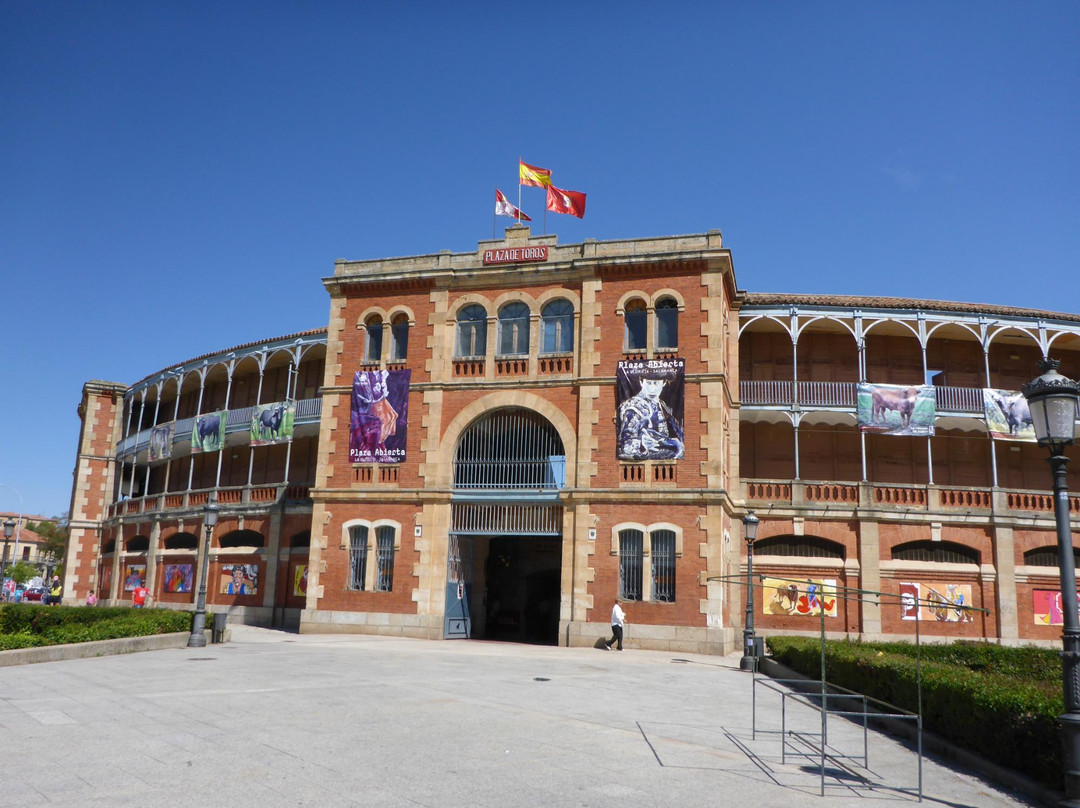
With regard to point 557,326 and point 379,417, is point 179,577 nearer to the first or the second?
point 379,417

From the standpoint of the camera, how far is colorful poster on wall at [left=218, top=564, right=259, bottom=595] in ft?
113

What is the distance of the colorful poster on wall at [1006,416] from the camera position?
28.8 metres

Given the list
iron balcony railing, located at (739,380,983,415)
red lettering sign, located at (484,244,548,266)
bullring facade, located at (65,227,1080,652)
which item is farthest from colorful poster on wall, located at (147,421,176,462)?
iron balcony railing, located at (739,380,983,415)

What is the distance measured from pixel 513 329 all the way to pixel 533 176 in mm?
5333

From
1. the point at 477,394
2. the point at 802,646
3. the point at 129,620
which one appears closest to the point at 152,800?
the point at 802,646

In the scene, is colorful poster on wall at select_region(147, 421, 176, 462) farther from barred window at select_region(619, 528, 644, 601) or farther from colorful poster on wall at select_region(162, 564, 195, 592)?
barred window at select_region(619, 528, 644, 601)

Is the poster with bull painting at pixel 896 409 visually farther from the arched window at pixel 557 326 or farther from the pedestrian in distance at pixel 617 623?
the pedestrian in distance at pixel 617 623

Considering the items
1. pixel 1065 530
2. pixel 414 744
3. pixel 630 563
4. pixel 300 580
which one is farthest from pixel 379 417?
pixel 1065 530

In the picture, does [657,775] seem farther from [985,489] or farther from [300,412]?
[300,412]

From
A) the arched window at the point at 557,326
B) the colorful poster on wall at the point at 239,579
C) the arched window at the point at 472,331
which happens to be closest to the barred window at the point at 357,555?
the arched window at the point at 472,331

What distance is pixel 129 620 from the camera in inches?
881

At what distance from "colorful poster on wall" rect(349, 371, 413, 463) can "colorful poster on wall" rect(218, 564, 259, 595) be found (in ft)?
30.0

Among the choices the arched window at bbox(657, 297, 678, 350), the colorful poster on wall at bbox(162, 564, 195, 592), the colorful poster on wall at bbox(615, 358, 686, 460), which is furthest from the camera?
the colorful poster on wall at bbox(162, 564, 195, 592)

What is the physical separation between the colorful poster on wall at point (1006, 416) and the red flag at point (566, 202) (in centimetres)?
1507
